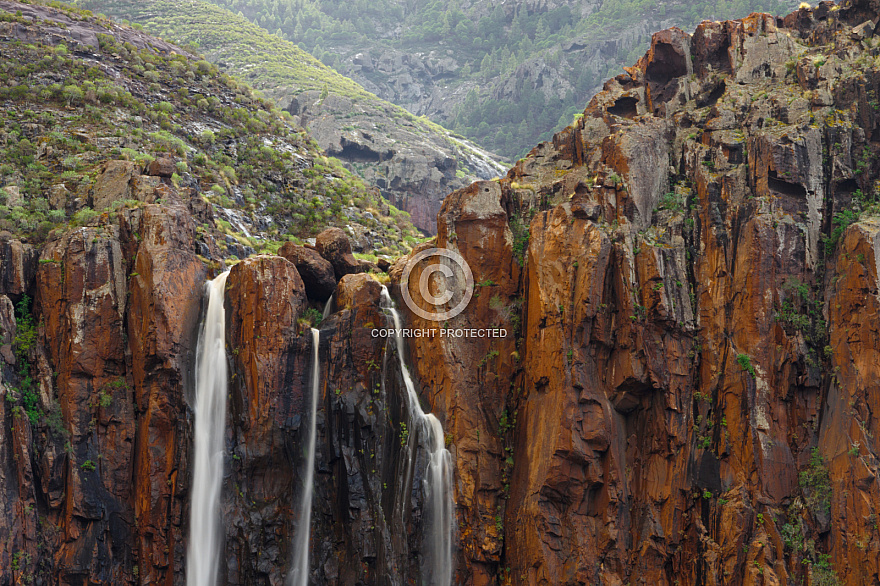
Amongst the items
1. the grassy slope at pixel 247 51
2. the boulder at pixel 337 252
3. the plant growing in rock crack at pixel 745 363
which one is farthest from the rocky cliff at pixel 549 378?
the grassy slope at pixel 247 51

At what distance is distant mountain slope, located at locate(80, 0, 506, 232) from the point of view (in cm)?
7712

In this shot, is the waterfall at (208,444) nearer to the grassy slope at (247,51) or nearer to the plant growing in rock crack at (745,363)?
the plant growing in rock crack at (745,363)

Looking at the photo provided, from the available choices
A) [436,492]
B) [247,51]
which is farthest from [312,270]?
[247,51]

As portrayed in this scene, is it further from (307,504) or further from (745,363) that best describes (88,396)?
(745,363)

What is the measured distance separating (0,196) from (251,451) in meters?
20.2

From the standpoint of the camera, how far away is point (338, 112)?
85.5 metres

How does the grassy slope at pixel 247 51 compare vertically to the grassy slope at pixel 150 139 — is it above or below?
above

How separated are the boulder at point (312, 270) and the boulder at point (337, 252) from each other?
703 millimetres

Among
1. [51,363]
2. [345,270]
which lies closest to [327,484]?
[345,270]

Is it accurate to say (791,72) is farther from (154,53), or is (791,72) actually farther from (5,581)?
(154,53)

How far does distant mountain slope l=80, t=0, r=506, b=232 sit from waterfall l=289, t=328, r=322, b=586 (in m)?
45.7

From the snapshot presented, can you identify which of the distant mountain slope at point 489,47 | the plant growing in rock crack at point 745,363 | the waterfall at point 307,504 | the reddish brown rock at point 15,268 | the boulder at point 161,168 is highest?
the distant mountain slope at point 489,47

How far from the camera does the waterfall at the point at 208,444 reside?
93.1ft

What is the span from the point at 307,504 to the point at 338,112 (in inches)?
2554
